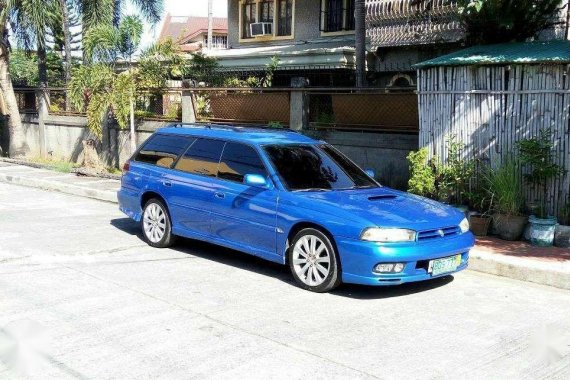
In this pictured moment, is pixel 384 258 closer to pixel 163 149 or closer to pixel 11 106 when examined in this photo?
pixel 163 149

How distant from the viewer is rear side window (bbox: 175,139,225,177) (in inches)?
313

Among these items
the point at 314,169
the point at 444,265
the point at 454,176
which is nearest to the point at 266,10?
the point at 454,176

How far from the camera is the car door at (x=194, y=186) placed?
25.7 ft

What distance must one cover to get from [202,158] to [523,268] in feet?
13.5

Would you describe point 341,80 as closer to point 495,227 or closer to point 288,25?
point 288,25

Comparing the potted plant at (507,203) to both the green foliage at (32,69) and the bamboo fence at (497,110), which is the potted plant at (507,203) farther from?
the green foliage at (32,69)

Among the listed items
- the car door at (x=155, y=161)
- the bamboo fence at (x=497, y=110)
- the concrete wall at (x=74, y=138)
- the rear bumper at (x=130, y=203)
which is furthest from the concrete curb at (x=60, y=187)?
the bamboo fence at (x=497, y=110)

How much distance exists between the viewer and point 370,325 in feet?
18.5

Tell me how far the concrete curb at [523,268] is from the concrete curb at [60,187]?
7696 millimetres

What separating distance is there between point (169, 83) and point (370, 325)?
1309cm

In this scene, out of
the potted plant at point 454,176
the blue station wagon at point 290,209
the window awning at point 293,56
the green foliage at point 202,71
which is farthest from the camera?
the window awning at point 293,56

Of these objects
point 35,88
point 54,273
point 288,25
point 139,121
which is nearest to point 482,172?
point 54,273

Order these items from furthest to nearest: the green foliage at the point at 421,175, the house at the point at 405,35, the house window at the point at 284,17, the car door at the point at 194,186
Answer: the house window at the point at 284,17 → the house at the point at 405,35 → the green foliage at the point at 421,175 → the car door at the point at 194,186

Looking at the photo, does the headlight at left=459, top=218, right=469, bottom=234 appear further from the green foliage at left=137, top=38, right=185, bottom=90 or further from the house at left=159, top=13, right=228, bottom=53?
the house at left=159, top=13, right=228, bottom=53
